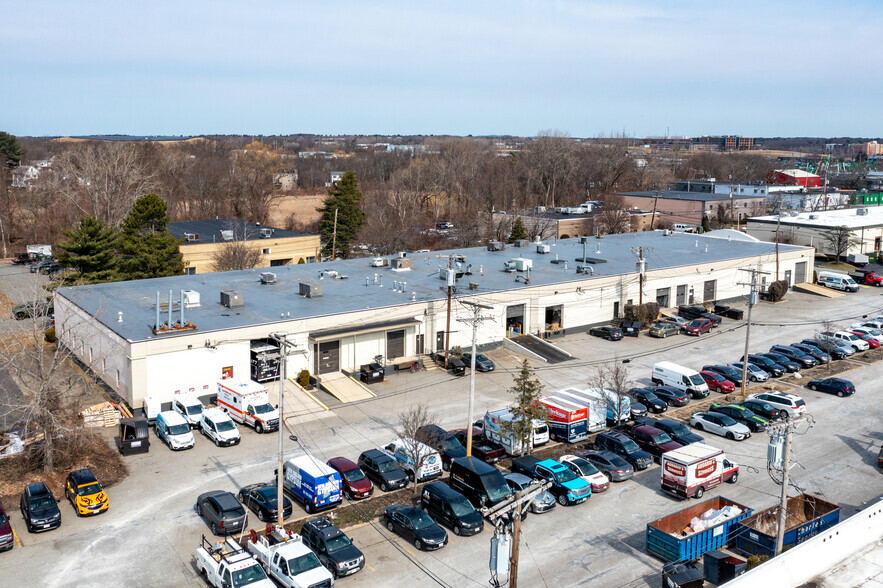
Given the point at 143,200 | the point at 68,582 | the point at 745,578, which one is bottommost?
the point at 68,582

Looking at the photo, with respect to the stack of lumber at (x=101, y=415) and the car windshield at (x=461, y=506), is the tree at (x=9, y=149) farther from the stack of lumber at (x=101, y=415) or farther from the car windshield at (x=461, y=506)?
the car windshield at (x=461, y=506)

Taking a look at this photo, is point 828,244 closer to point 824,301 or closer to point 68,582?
point 824,301

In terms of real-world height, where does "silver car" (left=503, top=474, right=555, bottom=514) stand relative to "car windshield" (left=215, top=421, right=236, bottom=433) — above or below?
below

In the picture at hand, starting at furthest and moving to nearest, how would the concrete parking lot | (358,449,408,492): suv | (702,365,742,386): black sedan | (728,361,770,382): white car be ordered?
1. (728,361,770,382): white car
2. (702,365,742,386): black sedan
3. (358,449,408,492): suv
4. the concrete parking lot

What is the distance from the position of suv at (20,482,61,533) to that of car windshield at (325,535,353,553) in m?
8.79

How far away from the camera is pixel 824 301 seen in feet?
193

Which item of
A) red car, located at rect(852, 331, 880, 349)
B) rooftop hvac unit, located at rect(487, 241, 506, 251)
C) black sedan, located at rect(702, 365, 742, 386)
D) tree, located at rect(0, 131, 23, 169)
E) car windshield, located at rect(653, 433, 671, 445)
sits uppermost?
tree, located at rect(0, 131, 23, 169)

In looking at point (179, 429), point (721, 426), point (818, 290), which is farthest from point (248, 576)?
point (818, 290)

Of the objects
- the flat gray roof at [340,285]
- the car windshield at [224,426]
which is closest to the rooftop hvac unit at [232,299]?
the flat gray roof at [340,285]

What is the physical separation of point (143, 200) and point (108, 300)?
15011 millimetres

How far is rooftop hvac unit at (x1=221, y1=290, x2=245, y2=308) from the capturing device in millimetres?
39906

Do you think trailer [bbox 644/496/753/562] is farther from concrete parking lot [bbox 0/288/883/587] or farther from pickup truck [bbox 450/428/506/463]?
pickup truck [bbox 450/428/506/463]

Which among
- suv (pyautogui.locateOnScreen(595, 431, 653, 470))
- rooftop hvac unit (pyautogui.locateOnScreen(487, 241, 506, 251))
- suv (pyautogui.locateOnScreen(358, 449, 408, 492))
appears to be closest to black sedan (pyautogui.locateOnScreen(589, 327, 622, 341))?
rooftop hvac unit (pyautogui.locateOnScreen(487, 241, 506, 251))

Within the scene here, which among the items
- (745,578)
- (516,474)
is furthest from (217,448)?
(745,578)
